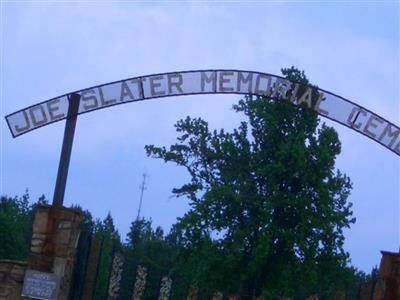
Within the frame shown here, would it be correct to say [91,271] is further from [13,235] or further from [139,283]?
[13,235]

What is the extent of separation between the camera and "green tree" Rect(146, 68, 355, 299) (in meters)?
27.7

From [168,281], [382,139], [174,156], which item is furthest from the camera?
[174,156]

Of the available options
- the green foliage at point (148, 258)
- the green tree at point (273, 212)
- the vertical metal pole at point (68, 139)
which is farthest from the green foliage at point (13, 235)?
the vertical metal pole at point (68, 139)

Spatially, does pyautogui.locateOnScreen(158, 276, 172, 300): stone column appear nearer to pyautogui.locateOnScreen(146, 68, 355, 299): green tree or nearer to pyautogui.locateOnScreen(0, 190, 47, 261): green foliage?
pyautogui.locateOnScreen(146, 68, 355, 299): green tree

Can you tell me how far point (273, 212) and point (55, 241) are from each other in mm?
14956

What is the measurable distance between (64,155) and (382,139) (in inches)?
166

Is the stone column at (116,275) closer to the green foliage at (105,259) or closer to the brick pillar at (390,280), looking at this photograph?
the green foliage at (105,259)

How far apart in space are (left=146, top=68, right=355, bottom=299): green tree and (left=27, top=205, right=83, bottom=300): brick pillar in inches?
552

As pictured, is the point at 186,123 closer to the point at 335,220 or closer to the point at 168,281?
the point at 335,220

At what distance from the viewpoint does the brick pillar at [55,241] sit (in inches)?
526

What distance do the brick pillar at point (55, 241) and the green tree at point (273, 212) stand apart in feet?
46.0

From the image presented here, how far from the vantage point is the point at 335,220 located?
1092 inches

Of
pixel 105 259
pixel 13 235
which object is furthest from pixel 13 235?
pixel 105 259

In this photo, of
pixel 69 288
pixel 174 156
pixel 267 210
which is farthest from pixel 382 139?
pixel 174 156
